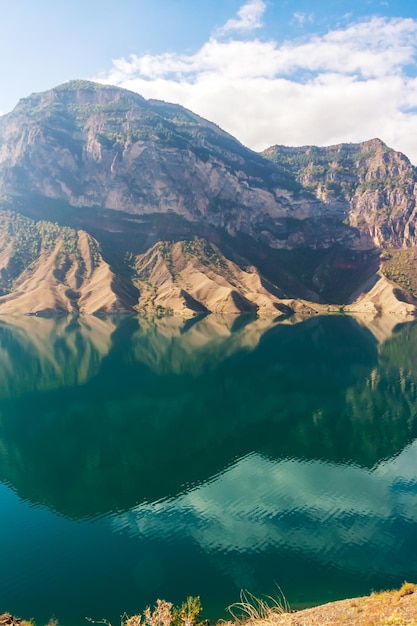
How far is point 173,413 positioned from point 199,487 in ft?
107

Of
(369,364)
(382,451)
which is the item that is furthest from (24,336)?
(382,451)

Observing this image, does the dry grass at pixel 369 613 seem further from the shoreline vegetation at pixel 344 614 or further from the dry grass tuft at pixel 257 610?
the dry grass tuft at pixel 257 610

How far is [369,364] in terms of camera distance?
14212 cm

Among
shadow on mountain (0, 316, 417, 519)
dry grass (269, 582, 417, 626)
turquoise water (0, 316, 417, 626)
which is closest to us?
dry grass (269, 582, 417, 626)

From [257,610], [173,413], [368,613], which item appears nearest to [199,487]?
[257,610]

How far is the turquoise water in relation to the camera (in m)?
40.3

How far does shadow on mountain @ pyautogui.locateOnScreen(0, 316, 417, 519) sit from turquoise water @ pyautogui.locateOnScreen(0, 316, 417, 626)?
17.5 inches

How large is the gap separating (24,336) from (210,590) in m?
164

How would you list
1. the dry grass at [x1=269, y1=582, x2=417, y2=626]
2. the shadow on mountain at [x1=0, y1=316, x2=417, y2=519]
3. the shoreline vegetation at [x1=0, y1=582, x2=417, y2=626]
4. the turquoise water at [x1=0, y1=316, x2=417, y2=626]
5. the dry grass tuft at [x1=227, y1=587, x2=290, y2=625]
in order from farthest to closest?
the shadow on mountain at [x1=0, y1=316, x2=417, y2=519] < the turquoise water at [x1=0, y1=316, x2=417, y2=626] < the dry grass at [x1=269, y1=582, x2=417, y2=626] < the shoreline vegetation at [x1=0, y1=582, x2=417, y2=626] < the dry grass tuft at [x1=227, y1=587, x2=290, y2=625]

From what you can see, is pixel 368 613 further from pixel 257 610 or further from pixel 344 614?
pixel 257 610

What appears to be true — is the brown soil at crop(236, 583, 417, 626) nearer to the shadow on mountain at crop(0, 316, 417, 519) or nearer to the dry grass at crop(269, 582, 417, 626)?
the dry grass at crop(269, 582, 417, 626)

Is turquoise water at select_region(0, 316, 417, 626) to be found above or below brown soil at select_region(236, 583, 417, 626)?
below

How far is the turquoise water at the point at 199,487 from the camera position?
40.3 metres

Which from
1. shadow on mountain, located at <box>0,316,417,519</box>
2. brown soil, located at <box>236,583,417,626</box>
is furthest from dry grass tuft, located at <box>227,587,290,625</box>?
shadow on mountain, located at <box>0,316,417,519</box>
